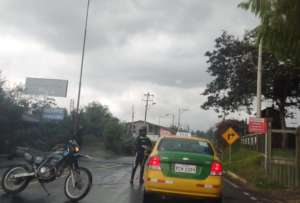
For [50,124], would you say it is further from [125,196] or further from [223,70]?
[125,196]

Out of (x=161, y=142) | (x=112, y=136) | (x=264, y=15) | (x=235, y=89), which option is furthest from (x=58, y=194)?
(x=112, y=136)

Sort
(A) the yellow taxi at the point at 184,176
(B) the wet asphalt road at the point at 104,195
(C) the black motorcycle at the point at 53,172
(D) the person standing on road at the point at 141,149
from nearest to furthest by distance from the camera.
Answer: (A) the yellow taxi at the point at 184,176 → (B) the wet asphalt road at the point at 104,195 → (C) the black motorcycle at the point at 53,172 → (D) the person standing on road at the point at 141,149

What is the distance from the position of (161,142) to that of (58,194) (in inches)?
101

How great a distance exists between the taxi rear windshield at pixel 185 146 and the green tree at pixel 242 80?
2253cm

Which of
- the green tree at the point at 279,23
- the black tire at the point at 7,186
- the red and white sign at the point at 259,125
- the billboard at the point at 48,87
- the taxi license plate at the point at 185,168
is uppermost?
the billboard at the point at 48,87

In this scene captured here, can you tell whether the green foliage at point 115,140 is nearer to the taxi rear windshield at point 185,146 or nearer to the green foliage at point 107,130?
the green foliage at point 107,130

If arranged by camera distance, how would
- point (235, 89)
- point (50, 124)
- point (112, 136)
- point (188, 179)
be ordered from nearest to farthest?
1. point (188, 179)
2. point (235, 89)
3. point (50, 124)
4. point (112, 136)

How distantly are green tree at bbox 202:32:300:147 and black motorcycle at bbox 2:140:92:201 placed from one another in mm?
23677

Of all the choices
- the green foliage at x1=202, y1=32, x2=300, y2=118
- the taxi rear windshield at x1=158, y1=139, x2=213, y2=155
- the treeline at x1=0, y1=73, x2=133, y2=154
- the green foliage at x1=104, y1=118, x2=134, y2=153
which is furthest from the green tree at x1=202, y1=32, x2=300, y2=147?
the green foliage at x1=104, y1=118, x2=134, y2=153

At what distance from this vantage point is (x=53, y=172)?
1041cm

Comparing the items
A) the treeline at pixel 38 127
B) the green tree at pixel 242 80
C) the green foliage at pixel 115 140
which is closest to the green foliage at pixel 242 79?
the green tree at pixel 242 80

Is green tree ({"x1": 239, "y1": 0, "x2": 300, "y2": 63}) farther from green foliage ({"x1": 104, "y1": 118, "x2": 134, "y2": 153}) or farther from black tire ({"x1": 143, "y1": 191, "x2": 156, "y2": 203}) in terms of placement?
green foliage ({"x1": 104, "y1": 118, "x2": 134, "y2": 153})

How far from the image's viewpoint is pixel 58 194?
1077 cm

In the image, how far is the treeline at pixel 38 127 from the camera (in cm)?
2695
